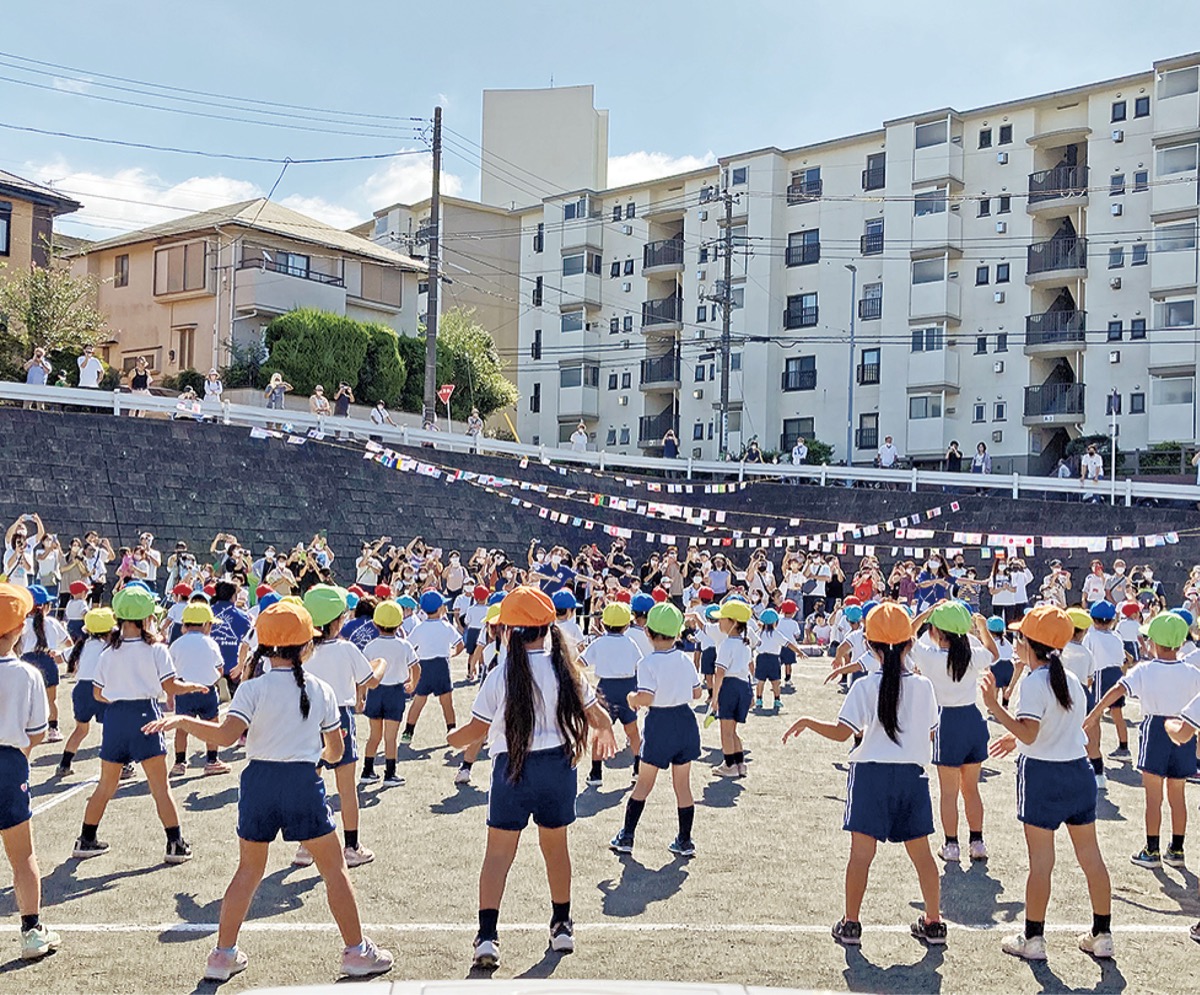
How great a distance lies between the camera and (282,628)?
17.9 ft

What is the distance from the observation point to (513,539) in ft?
83.6

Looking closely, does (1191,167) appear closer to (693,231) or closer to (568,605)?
(693,231)

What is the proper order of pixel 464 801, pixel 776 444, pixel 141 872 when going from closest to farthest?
1. pixel 141 872
2. pixel 464 801
3. pixel 776 444

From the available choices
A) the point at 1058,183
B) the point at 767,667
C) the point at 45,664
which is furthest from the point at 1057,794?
the point at 1058,183

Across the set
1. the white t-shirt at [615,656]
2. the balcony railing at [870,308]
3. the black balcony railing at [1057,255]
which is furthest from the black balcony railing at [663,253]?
the white t-shirt at [615,656]

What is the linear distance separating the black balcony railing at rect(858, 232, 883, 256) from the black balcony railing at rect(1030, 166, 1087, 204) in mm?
4876

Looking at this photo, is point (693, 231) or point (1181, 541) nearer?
point (1181, 541)

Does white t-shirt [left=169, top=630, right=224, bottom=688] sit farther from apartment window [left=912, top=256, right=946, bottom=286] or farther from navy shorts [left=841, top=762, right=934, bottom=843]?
apartment window [left=912, top=256, right=946, bottom=286]

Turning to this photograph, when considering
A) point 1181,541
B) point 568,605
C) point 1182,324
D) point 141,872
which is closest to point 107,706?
point 141,872

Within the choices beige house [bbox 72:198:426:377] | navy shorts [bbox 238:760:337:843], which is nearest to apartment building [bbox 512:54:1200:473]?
beige house [bbox 72:198:426:377]

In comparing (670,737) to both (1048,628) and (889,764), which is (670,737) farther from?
(1048,628)

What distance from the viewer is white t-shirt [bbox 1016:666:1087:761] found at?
5957 millimetres

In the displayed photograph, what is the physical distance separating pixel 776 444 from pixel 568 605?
30.1 m

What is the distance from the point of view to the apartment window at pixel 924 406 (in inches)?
1506
